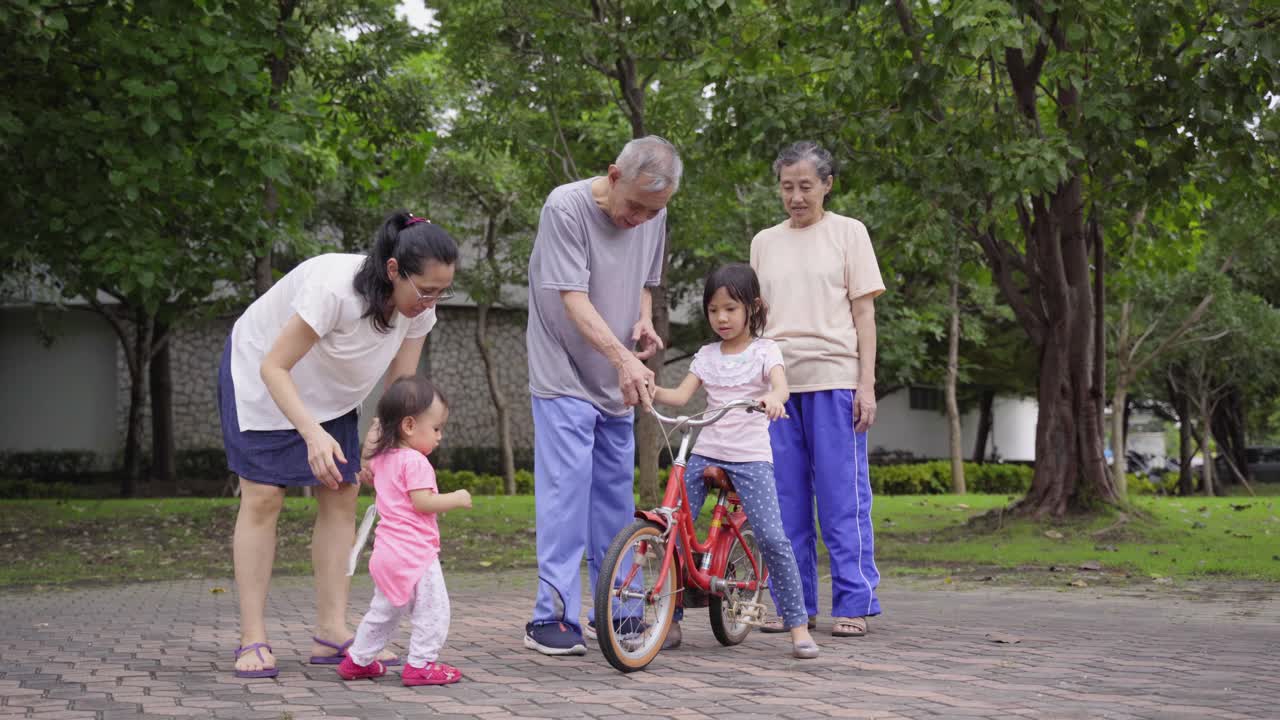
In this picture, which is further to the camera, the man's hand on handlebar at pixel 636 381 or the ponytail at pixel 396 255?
the man's hand on handlebar at pixel 636 381

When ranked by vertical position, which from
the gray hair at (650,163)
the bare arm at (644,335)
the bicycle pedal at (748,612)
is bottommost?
the bicycle pedal at (748,612)

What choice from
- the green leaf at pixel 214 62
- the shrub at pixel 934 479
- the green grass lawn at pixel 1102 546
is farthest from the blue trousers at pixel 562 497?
the shrub at pixel 934 479

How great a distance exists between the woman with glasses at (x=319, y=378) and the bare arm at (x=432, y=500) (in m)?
0.29

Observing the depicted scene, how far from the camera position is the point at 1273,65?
8.95m

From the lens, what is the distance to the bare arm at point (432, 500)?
172 inches

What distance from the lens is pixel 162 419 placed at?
26031mm

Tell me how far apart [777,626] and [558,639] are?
4.34ft

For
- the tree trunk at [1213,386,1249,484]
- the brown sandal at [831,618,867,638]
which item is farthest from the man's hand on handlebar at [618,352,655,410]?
the tree trunk at [1213,386,1249,484]

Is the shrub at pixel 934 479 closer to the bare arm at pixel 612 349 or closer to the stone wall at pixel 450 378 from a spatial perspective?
the stone wall at pixel 450 378

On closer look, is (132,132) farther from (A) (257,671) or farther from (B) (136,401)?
(B) (136,401)

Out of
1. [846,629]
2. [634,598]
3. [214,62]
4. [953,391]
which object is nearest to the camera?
[634,598]

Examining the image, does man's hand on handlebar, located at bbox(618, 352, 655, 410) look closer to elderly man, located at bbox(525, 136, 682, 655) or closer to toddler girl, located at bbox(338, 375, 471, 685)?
elderly man, located at bbox(525, 136, 682, 655)

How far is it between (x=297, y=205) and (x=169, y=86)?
3.32m

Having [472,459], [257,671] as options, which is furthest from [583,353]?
[472,459]
